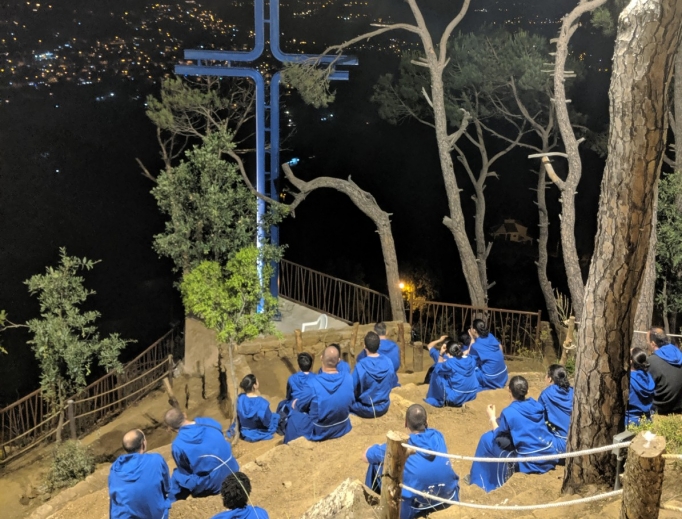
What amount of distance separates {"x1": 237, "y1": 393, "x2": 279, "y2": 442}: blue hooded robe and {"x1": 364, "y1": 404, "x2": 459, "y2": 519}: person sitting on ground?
226cm

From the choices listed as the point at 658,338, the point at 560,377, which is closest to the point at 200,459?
the point at 560,377

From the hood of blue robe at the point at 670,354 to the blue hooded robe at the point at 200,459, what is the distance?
175 inches

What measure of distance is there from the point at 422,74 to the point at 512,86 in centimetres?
220

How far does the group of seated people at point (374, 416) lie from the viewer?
443 cm

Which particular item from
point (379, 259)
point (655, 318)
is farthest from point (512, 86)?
point (379, 259)

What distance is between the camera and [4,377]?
639 inches

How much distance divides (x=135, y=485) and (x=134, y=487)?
16 mm

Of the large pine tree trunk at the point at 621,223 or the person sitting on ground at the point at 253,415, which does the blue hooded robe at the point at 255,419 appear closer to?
the person sitting on ground at the point at 253,415

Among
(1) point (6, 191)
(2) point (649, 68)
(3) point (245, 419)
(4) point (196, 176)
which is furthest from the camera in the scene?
(1) point (6, 191)

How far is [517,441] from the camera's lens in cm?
507

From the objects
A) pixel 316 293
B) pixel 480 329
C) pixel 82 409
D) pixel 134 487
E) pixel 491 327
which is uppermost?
pixel 480 329

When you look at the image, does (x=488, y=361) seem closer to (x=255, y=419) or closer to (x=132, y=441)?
(x=255, y=419)

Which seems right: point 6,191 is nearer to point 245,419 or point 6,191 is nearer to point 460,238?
point 460,238

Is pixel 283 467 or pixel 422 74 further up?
pixel 422 74
